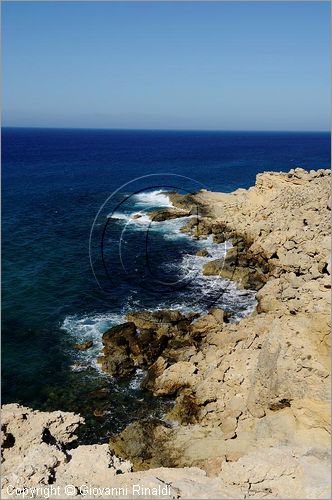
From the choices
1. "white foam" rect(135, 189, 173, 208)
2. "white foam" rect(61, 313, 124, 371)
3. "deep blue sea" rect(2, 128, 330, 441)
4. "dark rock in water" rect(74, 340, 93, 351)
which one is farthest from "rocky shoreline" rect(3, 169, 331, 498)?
"white foam" rect(135, 189, 173, 208)

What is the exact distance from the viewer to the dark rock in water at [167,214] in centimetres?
6431

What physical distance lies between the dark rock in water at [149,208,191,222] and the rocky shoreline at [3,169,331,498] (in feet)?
90.9

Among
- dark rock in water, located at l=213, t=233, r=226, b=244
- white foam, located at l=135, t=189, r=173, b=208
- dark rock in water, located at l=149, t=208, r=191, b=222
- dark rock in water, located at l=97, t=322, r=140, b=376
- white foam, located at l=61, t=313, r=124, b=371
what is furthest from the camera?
white foam, located at l=135, t=189, r=173, b=208

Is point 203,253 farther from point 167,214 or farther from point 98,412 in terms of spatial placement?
point 98,412

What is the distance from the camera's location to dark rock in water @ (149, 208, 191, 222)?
64312mm

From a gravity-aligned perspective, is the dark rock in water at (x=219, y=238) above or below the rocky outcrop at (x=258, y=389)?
above

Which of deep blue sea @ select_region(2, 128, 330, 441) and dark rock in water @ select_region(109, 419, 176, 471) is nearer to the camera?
dark rock in water @ select_region(109, 419, 176, 471)

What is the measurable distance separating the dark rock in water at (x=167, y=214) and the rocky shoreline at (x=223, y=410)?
27.7 metres

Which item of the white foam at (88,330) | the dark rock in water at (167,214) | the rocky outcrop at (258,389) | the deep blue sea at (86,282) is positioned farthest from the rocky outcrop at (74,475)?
the dark rock in water at (167,214)

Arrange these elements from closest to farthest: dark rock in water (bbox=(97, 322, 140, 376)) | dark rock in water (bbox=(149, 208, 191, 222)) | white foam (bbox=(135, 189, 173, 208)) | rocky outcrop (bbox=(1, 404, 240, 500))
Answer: rocky outcrop (bbox=(1, 404, 240, 500)), dark rock in water (bbox=(97, 322, 140, 376)), dark rock in water (bbox=(149, 208, 191, 222)), white foam (bbox=(135, 189, 173, 208))

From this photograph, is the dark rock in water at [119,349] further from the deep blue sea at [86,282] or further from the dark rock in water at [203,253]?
the dark rock in water at [203,253]

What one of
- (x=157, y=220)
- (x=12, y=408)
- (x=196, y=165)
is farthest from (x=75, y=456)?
(x=196, y=165)

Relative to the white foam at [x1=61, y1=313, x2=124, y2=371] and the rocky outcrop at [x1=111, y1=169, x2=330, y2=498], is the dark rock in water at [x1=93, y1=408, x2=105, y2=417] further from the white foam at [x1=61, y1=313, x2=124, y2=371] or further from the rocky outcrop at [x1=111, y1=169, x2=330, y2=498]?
the white foam at [x1=61, y1=313, x2=124, y2=371]

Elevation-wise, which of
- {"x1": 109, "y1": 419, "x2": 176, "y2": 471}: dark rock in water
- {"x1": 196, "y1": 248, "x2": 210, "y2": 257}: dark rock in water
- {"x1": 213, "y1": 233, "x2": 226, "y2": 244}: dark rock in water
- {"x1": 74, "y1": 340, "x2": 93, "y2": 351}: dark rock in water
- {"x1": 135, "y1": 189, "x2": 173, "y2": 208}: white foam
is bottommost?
{"x1": 109, "y1": 419, "x2": 176, "y2": 471}: dark rock in water
